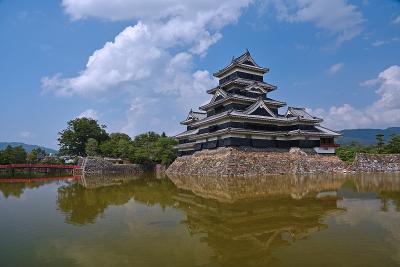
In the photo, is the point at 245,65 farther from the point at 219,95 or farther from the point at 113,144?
the point at 113,144

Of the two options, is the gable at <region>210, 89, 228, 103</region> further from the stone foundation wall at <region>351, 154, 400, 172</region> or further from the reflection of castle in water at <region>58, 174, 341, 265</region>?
the reflection of castle in water at <region>58, 174, 341, 265</region>

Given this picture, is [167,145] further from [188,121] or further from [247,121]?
[247,121]

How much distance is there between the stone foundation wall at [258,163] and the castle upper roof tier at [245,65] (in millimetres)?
9620

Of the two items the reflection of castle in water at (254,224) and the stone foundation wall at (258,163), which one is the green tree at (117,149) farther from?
the reflection of castle in water at (254,224)

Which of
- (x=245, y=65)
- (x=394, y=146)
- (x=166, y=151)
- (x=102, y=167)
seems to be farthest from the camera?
(x=166, y=151)

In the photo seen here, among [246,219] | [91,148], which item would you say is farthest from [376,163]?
[91,148]

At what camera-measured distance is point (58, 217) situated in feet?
34.4

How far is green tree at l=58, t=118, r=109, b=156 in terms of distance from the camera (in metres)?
61.5

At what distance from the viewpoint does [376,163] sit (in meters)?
30.7

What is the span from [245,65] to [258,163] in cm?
1209

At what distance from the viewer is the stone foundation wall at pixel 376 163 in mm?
30328

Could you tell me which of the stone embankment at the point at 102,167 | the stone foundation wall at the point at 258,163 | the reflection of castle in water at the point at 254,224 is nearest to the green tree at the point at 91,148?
the stone embankment at the point at 102,167

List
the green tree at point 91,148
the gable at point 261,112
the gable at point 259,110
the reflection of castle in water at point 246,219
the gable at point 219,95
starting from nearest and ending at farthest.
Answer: the reflection of castle in water at point 246,219, the gable at point 259,110, the gable at point 261,112, the gable at point 219,95, the green tree at point 91,148

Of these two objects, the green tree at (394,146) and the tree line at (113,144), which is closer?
the green tree at (394,146)
